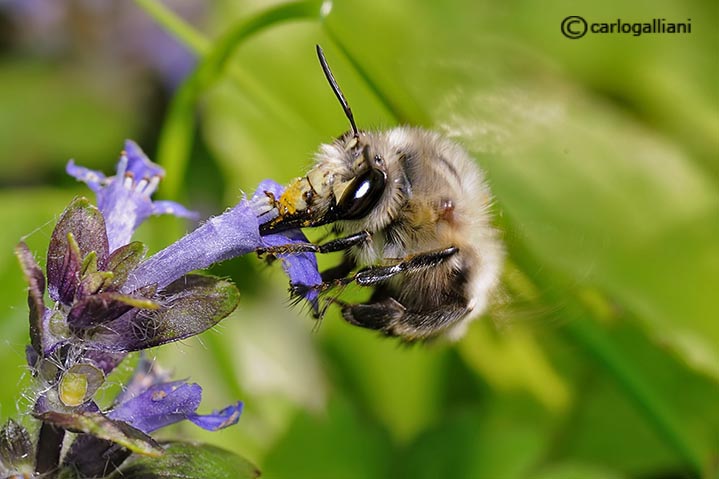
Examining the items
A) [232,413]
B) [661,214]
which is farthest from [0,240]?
[661,214]

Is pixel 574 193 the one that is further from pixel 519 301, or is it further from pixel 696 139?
pixel 519 301

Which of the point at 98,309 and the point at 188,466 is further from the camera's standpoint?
the point at 188,466

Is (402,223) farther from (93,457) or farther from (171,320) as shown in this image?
(93,457)

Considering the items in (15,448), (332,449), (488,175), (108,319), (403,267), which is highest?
(488,175)

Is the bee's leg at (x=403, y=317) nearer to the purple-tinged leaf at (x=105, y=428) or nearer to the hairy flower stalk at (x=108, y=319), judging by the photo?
→ the hairy flower stalk at (x=108, y=319)

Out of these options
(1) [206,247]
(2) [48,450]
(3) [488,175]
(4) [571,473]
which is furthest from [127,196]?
(4) [571,473]

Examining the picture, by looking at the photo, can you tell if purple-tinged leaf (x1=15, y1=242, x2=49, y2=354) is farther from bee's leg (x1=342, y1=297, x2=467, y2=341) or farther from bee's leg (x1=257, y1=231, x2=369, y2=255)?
bee's leg (x1=342, y1=297, x2=467, y2=341)

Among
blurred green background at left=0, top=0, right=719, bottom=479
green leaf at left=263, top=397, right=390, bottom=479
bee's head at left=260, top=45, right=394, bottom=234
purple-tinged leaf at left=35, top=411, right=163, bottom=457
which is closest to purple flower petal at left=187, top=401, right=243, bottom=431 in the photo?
purple-tinged leaf at left=35, top=411, right=163, bottom=457
